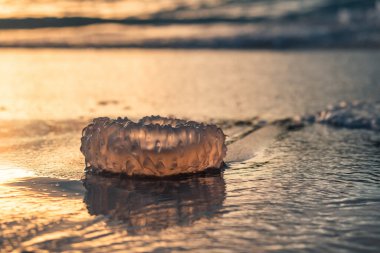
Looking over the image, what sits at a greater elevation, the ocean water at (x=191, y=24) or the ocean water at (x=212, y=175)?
the ocean water at (x=191, y=24)

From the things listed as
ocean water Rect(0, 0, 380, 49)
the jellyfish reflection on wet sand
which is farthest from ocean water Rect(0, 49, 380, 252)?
ocean water Rect(0, 0, 380, 49)

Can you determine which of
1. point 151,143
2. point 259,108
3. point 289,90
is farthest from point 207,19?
point 151,143

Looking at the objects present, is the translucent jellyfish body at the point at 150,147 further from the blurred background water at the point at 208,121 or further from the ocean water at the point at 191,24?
the ocean water at the point at 191,24

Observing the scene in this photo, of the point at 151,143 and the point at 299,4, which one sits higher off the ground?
the point at 299,4

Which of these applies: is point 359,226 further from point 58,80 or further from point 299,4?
point 299,4

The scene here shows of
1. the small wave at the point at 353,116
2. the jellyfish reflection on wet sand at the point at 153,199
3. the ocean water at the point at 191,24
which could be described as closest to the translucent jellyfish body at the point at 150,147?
the jellyfish reflection on wet sand at the point at 153,199
